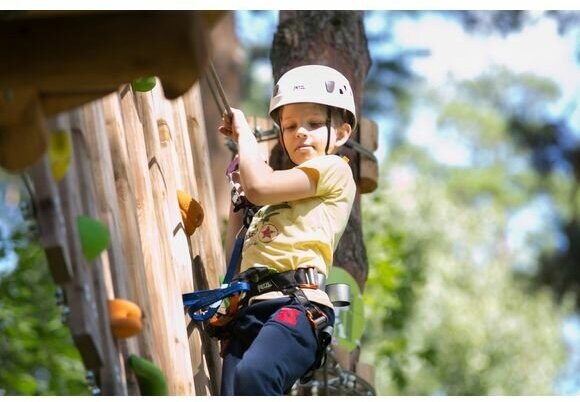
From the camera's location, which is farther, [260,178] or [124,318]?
[260,178]

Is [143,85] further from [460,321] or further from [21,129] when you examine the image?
[460,321]

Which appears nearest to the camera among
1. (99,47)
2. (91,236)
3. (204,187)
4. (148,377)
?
(99,47)

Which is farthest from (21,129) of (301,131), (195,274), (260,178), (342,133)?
(195,274)

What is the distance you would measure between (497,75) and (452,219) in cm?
1006

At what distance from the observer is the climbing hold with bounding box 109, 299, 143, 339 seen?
4.25 m

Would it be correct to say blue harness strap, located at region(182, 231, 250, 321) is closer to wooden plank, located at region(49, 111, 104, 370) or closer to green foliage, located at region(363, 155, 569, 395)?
wooden plank, located at region(49, 111, 104, 370)

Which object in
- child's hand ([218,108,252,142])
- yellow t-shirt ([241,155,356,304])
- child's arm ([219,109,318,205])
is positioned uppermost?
child's hand ([218,108,252,142])

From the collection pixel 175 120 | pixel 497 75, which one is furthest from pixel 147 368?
pixel 497 75

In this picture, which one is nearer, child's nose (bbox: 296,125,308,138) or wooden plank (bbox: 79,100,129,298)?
wooden plank (bbox: 79,100,129,298)

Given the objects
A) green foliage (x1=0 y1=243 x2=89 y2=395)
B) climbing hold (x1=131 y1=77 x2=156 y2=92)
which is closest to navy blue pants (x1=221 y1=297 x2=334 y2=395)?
climbing hold (x1=131 y1=77 x2=156 y2=92)

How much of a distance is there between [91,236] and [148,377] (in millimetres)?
544

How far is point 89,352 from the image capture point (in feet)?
13.3

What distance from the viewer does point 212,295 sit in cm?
518

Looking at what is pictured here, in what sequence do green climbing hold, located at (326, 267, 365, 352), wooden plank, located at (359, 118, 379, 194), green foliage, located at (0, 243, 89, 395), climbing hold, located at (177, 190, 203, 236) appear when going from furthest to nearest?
green foliage, located at (0, 243, 89, 395)
wooden plank, located at (359, 118, 379, 194)
green climbing hold, located at (326, 267, 365, 352)
climbing hold, located at (177, 190, 203, 236)
